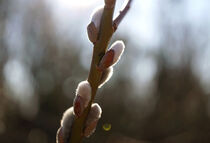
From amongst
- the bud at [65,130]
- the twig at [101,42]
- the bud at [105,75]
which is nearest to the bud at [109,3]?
the twig at [101,42]

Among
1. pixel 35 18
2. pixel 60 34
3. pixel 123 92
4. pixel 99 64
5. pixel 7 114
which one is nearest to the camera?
pixel 99 64

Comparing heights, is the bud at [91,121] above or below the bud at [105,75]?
below

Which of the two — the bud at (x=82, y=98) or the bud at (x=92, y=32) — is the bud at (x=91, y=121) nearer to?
the bud at (x=82, y=98)

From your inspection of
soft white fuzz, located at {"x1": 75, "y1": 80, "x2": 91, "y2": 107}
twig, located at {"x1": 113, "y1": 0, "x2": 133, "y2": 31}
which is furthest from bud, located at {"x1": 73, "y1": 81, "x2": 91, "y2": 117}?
twig, located at {"x1": 113, "y1": 0, "x2": 133, "y2": 31}

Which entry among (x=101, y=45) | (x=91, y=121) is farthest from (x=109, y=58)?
(x=91, y=121)

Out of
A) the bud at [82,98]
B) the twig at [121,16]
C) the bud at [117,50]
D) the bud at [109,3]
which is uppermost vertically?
the bud at [109,3]

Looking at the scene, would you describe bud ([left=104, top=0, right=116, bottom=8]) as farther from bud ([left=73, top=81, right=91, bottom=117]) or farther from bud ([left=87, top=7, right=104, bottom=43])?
bud ([left=73, top=81, right=91, bottom=117])

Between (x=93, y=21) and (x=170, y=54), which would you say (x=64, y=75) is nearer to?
(x=170, y=54)

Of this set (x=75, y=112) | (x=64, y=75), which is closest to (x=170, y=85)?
(x=64, y=75)
